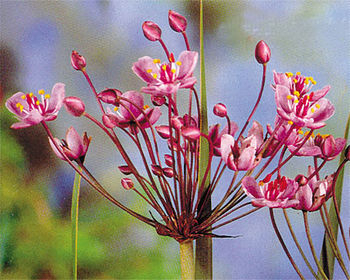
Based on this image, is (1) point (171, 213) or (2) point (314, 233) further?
(2) point (314, 233)

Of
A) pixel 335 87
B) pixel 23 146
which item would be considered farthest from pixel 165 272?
pixel 335 87

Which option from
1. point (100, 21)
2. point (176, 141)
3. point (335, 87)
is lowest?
point (176, 141)

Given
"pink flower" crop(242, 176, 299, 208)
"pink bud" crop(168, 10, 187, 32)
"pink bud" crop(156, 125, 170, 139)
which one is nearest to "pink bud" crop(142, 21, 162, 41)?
"pink bud" crop(168, 10, 187, 32)

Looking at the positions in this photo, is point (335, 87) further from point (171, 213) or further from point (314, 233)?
point (171, 213)

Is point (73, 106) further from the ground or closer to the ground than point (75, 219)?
further from the ground

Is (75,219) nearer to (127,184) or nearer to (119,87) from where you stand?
(127,184)

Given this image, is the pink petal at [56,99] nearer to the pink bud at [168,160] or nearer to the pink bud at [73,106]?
the pink bud at [73,106]

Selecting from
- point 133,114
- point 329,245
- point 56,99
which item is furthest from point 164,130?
point 329,245
